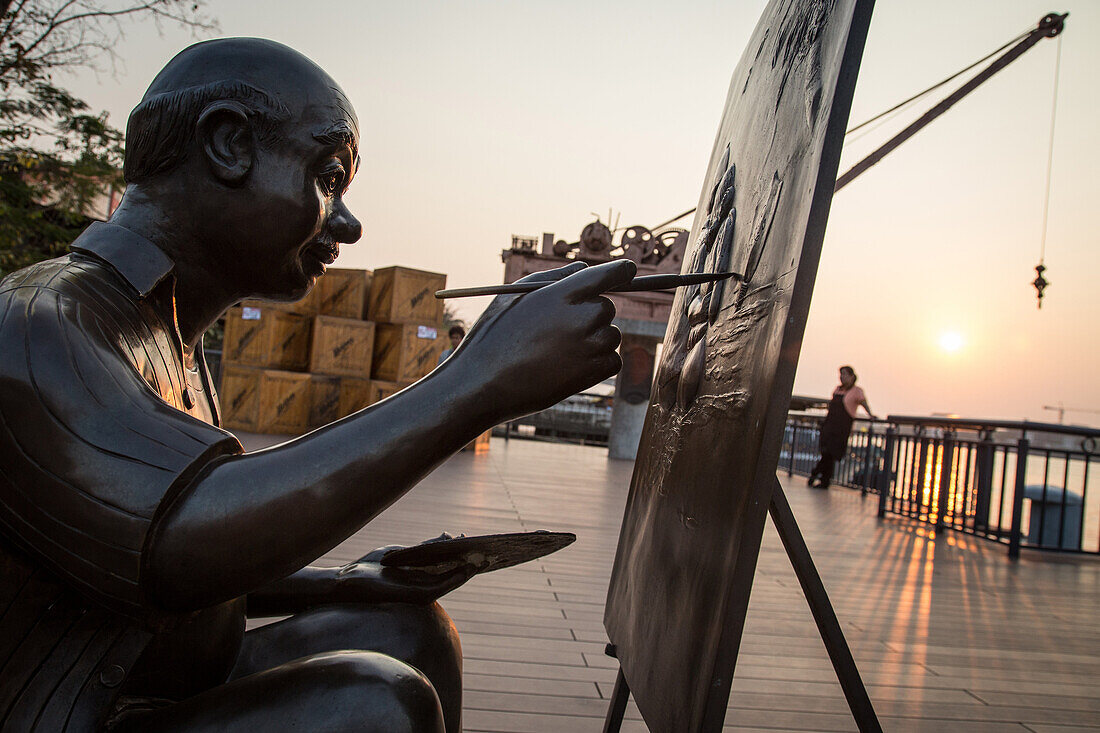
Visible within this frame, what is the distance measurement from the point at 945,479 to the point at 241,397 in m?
9.54

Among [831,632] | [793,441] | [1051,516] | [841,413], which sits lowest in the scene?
[831,632]

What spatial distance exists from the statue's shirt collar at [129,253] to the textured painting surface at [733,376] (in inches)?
36.2

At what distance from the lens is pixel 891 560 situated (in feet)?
20.9

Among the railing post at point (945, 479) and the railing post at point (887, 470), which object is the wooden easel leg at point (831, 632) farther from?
the railing post at point (887, 470)

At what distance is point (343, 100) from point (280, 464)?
2.02 ft

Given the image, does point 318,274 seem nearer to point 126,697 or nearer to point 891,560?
point 126,697

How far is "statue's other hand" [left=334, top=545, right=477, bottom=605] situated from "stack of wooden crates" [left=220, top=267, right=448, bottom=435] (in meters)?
10.4

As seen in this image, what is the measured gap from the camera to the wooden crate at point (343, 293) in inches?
511

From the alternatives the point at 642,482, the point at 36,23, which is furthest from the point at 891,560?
the point at 36,23

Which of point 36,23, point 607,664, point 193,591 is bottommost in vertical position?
point 607,664

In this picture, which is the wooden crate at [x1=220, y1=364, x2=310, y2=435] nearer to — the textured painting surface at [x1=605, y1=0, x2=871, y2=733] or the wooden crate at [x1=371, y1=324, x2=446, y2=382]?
the wooden crate at [x1=371, y1=324, x2=446, y2=382]

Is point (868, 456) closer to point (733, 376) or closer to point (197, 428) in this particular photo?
point (733, 376)

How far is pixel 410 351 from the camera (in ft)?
39.8

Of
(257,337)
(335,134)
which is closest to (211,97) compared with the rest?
(335,134)
